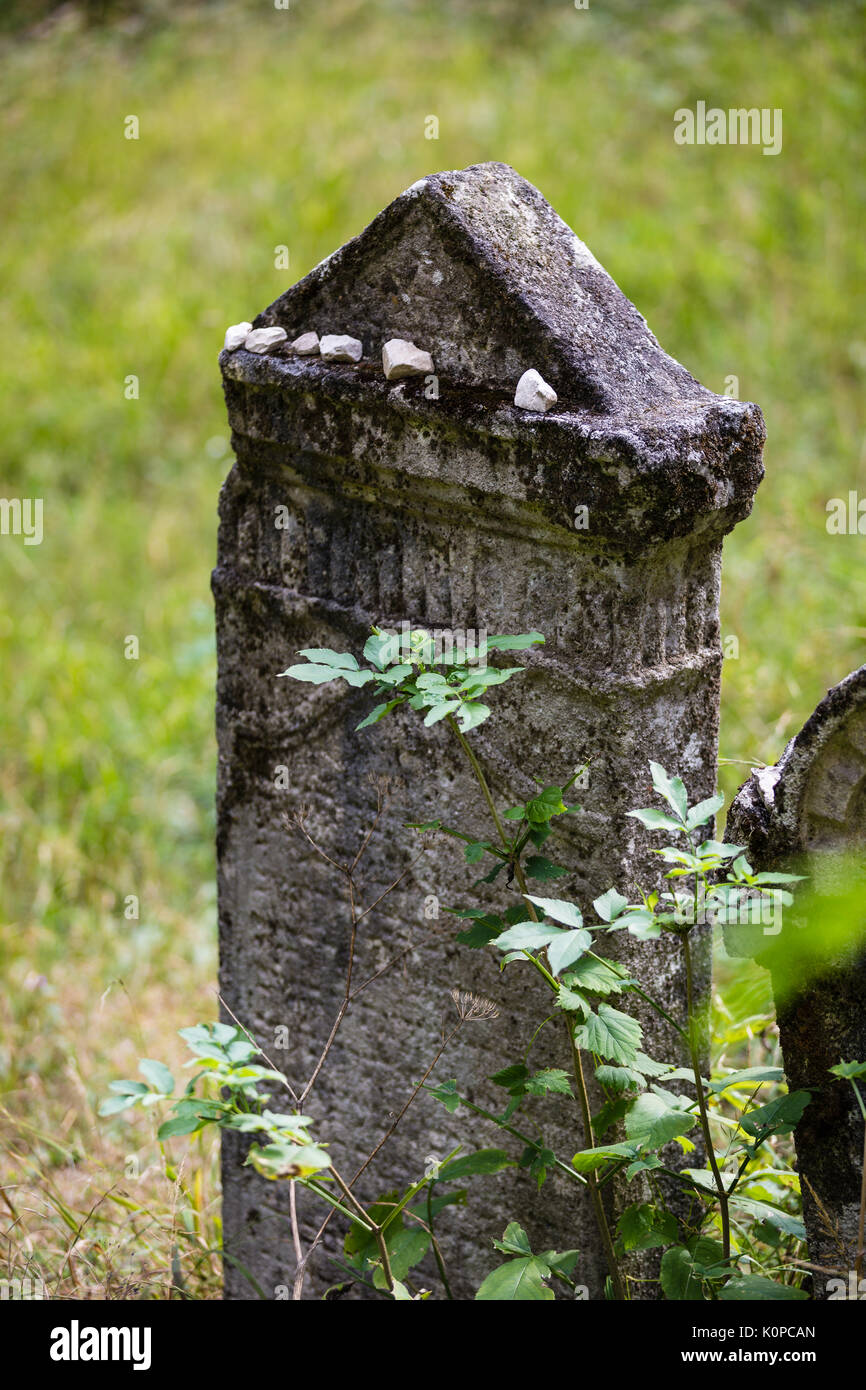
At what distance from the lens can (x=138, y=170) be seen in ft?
27.3

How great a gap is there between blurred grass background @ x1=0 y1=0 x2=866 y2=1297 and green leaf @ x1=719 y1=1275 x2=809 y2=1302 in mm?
1023

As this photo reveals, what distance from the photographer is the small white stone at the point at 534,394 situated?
5.52ft

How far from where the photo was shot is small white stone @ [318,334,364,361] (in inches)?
75.0

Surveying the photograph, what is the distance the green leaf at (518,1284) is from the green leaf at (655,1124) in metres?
0.22

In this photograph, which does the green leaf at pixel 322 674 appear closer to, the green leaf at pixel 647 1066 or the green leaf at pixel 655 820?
the green leaf at pixel 655 820

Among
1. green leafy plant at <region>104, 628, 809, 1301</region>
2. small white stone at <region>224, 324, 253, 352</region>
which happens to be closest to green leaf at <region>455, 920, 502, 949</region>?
green leafy plant at <region>104, 628, 809, 1301</region>

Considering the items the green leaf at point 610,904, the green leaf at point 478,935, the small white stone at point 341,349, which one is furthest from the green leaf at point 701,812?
the small white stone at point 341,349

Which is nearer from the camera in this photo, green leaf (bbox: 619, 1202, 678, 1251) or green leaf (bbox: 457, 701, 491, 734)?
green leaf (bbox: 457, 701, 491, 734)

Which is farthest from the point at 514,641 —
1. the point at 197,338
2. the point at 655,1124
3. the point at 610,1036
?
the point at 197,338

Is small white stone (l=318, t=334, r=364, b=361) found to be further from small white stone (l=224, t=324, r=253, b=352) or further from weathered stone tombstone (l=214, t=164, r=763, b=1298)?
small white stone (l=224, t=324, r=253, b=352)

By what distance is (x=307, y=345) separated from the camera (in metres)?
1.95

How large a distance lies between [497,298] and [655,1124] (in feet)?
3.63

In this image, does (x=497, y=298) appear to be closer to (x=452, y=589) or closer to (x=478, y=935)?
(x=452, y=589)
